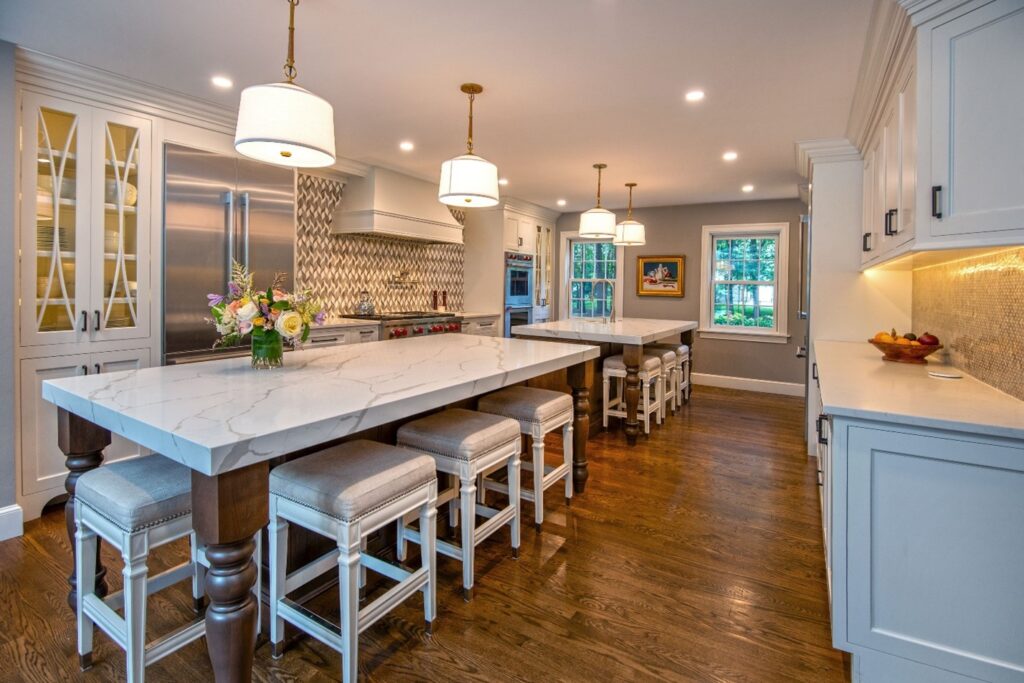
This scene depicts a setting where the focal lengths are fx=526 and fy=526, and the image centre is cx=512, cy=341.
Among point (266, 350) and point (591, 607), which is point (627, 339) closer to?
point (591, 607)

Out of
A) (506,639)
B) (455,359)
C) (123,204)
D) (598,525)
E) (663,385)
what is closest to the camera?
(506,639)

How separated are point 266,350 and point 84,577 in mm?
896

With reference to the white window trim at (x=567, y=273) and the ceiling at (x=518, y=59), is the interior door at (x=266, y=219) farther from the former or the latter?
the white window trim at (x=567, y=273)

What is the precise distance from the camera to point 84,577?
163cm

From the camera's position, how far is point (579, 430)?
313 cm

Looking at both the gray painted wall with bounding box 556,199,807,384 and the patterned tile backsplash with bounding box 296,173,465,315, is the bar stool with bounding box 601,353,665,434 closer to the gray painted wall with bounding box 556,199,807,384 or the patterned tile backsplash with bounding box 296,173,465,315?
the gray painted wall with bounding box 556,199,807,384

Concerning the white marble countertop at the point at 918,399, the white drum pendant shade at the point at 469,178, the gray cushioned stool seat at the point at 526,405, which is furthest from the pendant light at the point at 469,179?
the white marble countertop at the point at 918,399

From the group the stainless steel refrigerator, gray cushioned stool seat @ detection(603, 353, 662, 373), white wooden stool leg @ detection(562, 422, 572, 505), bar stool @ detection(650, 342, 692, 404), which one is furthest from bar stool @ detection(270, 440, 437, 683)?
bar stool @ detection(650, 342, 692, 404)

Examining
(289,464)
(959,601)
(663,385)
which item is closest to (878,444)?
(959,601)

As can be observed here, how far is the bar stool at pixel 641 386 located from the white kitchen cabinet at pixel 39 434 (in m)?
3.38

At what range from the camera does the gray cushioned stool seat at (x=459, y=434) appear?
2.01 meters

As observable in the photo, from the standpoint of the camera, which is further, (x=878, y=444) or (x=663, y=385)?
(x=663, y=385)

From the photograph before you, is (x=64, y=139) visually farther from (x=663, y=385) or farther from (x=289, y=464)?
(x=663, y=385)

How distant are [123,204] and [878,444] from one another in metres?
3.82
